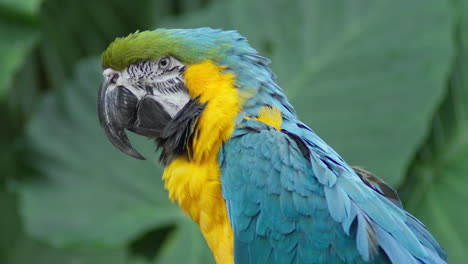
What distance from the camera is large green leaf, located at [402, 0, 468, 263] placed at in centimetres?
223

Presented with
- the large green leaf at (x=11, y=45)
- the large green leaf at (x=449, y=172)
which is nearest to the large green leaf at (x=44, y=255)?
the large green leaf at (x=11, y=45)

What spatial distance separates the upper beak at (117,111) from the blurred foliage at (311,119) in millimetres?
795

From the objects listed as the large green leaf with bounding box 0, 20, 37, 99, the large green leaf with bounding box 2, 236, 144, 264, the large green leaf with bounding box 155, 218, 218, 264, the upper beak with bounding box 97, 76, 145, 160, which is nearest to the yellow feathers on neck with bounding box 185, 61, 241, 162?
the upper beak with bounding box 97, 76, 145, 160

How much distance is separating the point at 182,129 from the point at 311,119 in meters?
0.90

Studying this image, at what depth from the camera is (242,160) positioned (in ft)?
4.34

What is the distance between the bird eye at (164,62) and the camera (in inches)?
55.4

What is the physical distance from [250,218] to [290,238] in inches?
3.2

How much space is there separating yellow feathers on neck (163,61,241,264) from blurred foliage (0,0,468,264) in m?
0.79

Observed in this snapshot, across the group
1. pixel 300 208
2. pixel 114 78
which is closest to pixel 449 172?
pixel 300 208

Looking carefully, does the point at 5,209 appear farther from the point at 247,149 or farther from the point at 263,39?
the point at 247,149

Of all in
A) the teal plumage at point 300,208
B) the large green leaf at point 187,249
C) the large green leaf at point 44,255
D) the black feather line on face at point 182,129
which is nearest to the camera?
the teal plumage at point 300,208

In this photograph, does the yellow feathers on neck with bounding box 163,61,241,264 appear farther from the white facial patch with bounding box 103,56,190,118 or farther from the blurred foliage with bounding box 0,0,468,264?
the blurred foliage with bounding box 0,0,468,264

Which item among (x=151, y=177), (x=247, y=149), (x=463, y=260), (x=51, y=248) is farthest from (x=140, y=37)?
(x=51, y=248)

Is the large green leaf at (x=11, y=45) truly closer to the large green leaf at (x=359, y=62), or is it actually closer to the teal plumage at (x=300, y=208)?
the large green leaf at (x=359, y=62)
